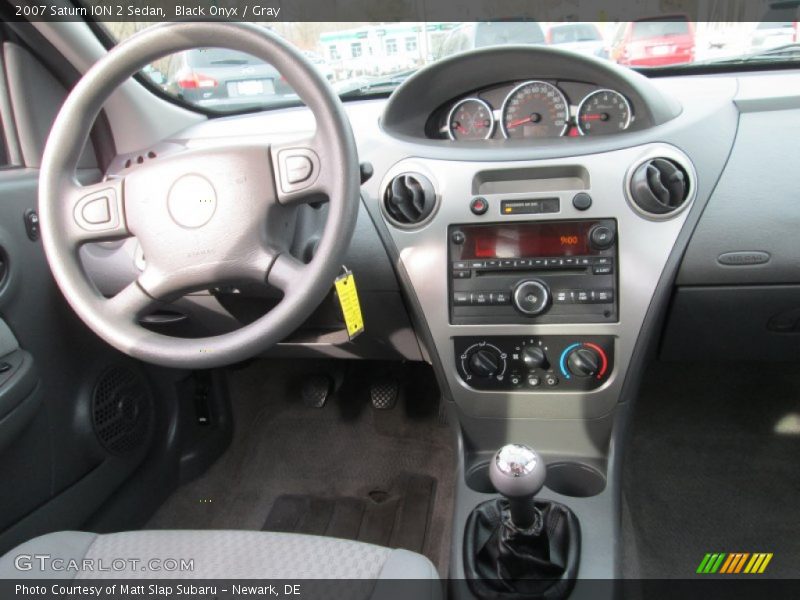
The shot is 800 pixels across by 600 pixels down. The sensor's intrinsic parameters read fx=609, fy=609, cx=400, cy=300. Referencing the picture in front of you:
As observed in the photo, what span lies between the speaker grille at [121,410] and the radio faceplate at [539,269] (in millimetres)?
1082

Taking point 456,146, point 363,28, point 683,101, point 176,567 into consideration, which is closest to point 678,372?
point 683,101

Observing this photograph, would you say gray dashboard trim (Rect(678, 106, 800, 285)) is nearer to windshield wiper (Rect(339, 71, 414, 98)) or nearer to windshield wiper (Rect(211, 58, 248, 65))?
windshield wiper (Rect(339, 71, 414, 98))

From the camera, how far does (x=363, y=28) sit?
65.4 inches

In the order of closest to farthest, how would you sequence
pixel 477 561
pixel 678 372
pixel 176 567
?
pixel 176 567 < pixel 477 561 < pixel 678 372

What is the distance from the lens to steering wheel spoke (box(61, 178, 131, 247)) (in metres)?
1.18

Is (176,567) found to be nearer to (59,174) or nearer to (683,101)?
(59,174)

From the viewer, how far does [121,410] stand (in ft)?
6.03

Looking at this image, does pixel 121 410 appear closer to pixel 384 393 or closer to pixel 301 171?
pixel 384 393

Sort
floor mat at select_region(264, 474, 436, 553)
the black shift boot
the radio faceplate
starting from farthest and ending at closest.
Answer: floor mat at select_region(264, 474, 436, 553)
the radio faceplate
the black shift boot

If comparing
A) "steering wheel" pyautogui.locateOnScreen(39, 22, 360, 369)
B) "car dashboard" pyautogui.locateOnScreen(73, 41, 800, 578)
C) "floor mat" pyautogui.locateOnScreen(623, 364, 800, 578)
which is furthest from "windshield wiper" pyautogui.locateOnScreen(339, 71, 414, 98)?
"floor mat" pyautogui.locateOnScreen(623, 364, 800, 578)

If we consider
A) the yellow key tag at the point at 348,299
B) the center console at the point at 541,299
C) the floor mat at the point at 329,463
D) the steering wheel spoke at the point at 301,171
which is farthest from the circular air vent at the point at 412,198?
the floor mat at the point at 329,463

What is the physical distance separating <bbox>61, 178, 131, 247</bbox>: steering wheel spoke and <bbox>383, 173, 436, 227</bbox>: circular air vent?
590 millimetres

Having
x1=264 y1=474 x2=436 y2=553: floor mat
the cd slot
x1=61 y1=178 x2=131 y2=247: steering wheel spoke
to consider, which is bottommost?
x1=264 y1=474 x2=436 y2=553: floor mat

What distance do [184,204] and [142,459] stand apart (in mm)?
1134
